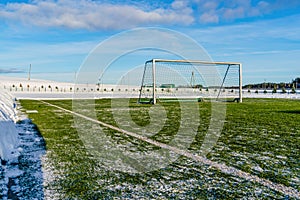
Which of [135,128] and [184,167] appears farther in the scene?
[135,128]

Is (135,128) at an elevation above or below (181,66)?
below

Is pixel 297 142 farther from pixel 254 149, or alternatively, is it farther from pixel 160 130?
pixel 160 130

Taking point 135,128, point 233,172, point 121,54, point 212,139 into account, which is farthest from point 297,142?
point 121,54

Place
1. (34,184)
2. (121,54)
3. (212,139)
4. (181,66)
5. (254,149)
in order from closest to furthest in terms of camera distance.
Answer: (34,184), (254,149), (212,139), (121,54), (181,66)

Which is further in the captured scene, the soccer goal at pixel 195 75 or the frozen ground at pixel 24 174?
the soccer goal at pixel 195 75

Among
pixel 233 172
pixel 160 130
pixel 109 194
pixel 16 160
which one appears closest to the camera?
pixel 109 194

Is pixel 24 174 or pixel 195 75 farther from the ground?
pixel 195 75

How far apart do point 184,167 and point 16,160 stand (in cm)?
212

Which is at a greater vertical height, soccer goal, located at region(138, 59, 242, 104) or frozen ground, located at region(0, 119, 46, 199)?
soccer goal, located at region(138, 59, 242, 104)

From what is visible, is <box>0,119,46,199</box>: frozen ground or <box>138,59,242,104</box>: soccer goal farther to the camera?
<box>138,59,242,104</box>: soccer goal

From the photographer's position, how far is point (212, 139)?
522cm

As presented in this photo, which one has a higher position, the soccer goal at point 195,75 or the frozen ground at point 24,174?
the soccer goal at point 195,75

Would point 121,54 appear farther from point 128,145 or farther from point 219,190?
point 219,190

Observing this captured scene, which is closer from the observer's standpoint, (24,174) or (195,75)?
(24,174)
